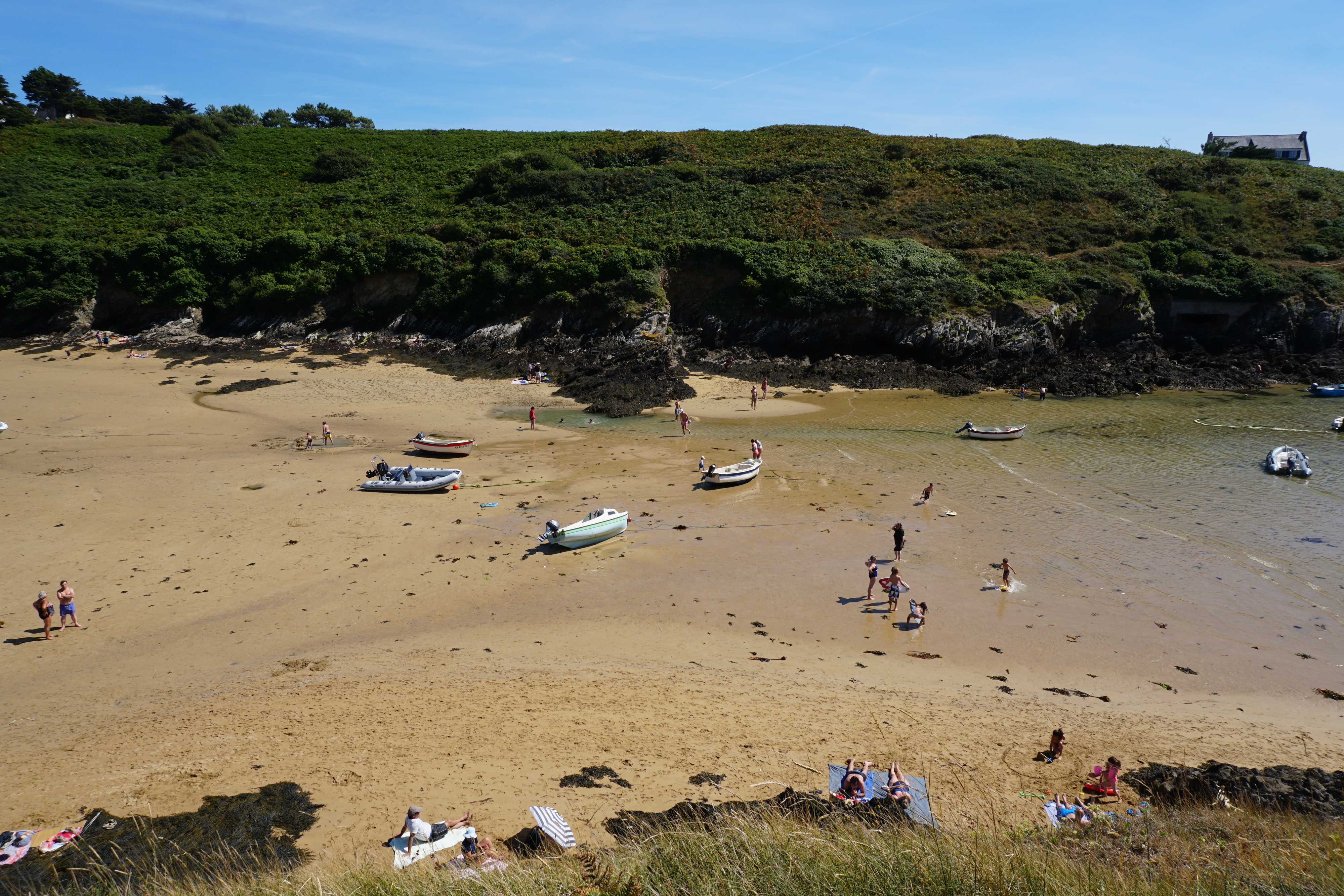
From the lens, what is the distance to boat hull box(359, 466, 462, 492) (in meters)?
20.7

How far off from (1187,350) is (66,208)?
75.2m

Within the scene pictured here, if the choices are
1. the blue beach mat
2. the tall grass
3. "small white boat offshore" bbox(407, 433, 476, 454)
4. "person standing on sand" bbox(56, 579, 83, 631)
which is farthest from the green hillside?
the tall grass

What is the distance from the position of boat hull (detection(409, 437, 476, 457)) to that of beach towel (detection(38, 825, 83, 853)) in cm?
1667

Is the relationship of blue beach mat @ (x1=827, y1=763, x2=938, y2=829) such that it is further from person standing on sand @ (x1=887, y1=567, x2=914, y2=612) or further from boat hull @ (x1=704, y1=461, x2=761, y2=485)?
boat hull @ (x1=704, y1=461, x2=761, y2=485)

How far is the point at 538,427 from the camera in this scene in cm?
2866

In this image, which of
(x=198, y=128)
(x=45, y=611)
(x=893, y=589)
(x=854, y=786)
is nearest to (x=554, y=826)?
(x=854, y=786)

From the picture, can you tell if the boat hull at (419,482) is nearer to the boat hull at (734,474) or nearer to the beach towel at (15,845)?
the boat hull at (734,474)

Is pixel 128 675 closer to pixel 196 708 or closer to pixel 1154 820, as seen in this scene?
pixel 196 708

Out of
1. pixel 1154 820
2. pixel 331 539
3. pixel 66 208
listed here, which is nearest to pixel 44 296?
pixel 66 208

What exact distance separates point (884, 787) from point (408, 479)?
55.0 ft

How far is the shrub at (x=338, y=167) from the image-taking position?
58.3 metres

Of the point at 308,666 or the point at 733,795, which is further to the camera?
the point at 308,666

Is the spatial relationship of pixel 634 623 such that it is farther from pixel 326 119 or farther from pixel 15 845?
pixel 326 119

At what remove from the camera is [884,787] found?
8.59 m
